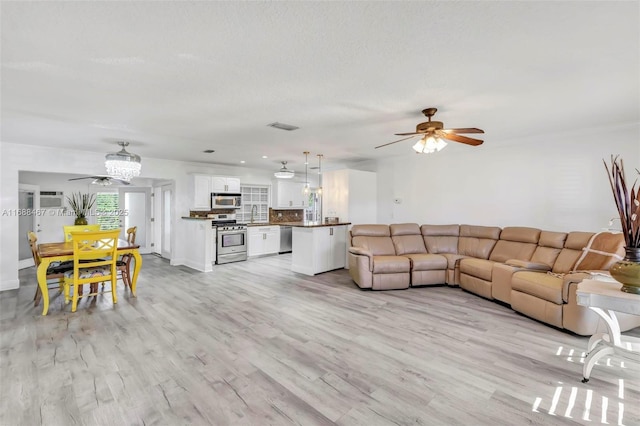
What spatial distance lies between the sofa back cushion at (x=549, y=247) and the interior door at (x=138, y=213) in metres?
9.00

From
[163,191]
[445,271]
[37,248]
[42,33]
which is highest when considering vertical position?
[42,33]

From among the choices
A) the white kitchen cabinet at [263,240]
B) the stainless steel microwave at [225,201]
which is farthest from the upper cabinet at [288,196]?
the stainless steel microwave at [225,201]

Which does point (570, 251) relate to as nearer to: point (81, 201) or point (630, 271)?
point (630, 271)

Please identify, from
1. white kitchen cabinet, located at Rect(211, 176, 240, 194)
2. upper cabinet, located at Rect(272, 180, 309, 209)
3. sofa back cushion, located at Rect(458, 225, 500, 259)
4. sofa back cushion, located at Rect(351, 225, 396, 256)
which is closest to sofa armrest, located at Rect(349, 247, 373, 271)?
sofa back cushion, located at Rect(351, 225, 396, 256)

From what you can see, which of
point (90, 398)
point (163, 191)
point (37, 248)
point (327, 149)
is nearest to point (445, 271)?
point (327, 149)

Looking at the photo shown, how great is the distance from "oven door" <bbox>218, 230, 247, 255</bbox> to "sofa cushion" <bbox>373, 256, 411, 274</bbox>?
363cm

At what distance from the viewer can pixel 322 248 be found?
5773mm

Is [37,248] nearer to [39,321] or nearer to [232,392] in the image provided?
[39,321]

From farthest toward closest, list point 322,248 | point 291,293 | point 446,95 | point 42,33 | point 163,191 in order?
point 163,191
point 322,248
point 291,293
point 446,95
point 42,33

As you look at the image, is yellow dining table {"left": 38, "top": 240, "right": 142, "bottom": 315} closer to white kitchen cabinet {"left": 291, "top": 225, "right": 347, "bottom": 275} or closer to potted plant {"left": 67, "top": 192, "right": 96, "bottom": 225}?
white kitchen cabinet {"left": 291, "top": 225, "right": 347, "bottom": 275}

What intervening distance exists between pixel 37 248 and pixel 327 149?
182 inches

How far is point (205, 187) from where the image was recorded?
6.84 metres

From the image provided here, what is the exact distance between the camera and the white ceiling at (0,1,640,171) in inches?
63.6

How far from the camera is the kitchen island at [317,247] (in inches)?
221
